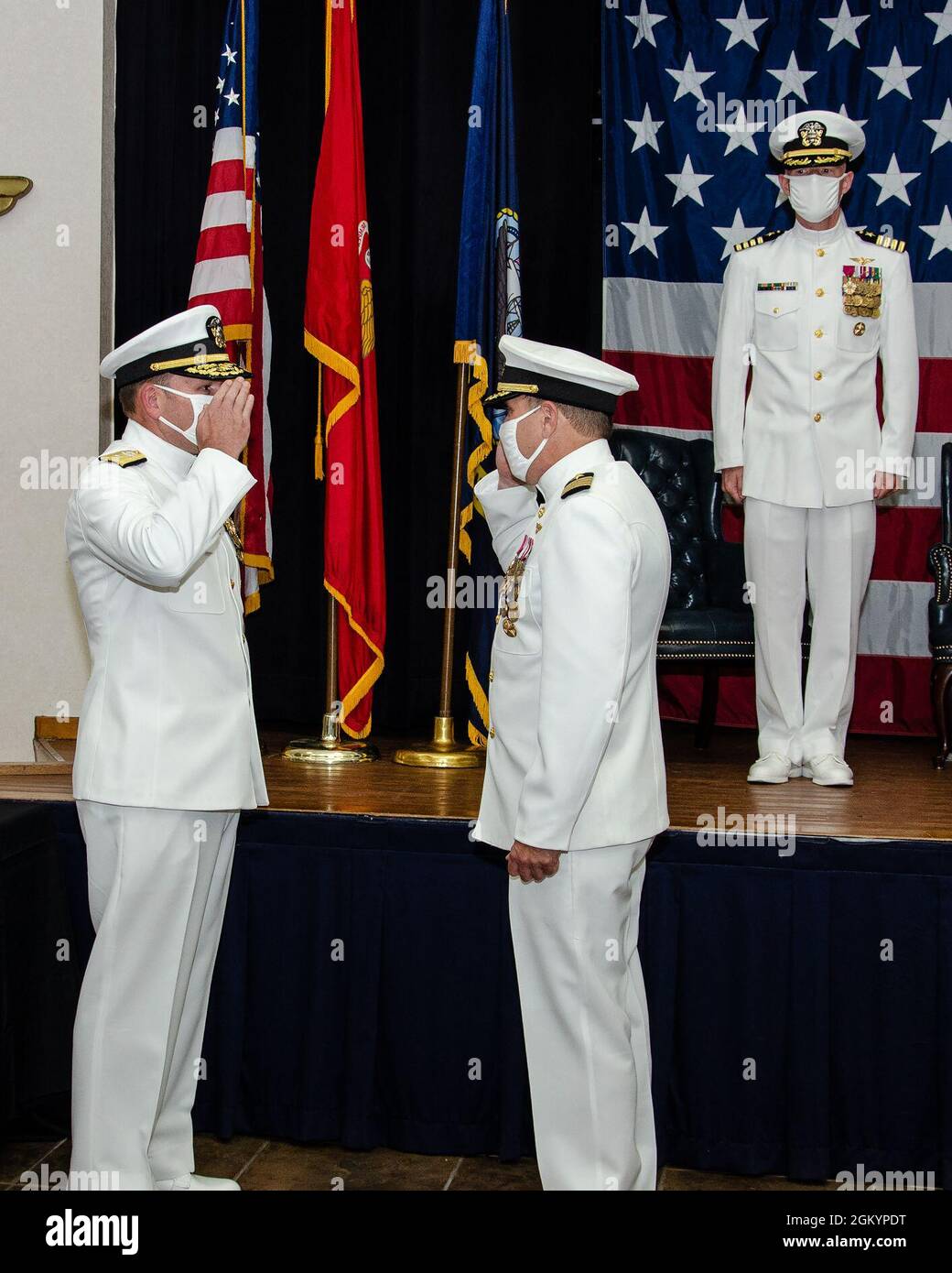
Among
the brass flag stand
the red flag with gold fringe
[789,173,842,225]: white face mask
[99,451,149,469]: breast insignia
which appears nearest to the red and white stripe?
the red flag with gold fringe

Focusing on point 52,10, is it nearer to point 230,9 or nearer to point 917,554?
point 230,9

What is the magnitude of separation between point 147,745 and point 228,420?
58 cm

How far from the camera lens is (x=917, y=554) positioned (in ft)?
18.0

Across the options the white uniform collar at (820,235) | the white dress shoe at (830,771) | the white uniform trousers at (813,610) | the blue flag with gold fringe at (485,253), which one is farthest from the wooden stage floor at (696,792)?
the white uniform collar at (820,235)

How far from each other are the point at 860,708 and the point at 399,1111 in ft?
9.42

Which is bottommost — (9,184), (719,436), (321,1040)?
(321,1040)

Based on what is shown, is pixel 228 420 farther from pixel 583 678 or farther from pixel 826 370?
pixel 826 370

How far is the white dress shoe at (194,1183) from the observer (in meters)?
2.68

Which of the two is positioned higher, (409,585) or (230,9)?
(230,9)

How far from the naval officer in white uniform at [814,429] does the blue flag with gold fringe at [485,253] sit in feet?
2.40

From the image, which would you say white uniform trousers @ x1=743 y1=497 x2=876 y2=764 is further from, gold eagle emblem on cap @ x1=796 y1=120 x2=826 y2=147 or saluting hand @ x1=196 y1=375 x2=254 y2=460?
saluting hand @ x1=196 y1=375 x2=254 y2=460

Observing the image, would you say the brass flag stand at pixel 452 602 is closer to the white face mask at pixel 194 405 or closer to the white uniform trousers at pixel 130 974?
the white uniform trousers at pixel 130 974
